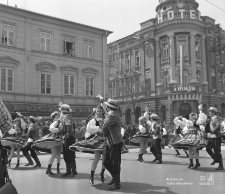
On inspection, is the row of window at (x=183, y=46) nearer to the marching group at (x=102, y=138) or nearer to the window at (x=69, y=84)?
the window at (x=69, y=84)

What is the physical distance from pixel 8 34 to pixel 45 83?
5.02 m

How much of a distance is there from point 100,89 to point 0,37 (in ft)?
34.3

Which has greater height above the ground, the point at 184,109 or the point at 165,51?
the point at 165,51

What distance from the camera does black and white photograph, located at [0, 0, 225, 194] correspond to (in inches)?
298

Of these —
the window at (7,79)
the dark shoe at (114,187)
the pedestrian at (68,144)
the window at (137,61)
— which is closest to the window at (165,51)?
the window at (137,61)

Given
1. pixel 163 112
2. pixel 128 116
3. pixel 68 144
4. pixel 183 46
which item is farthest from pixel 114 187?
pixel 128 116

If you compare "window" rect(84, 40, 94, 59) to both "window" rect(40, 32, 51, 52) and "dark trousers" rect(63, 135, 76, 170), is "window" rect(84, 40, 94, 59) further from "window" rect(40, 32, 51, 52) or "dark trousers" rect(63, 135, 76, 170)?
"dark trousers" rect(63, 135, 76, 170)

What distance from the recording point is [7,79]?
909 inches

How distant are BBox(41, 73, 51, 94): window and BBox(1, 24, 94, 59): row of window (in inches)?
87.9

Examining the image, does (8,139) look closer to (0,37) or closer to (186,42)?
(0,37)

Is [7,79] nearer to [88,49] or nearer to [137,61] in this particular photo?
[88,49]

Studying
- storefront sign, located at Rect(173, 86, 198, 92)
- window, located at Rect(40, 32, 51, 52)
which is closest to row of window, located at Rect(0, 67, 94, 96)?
window, located at Rect(40, 32, 51, 52)

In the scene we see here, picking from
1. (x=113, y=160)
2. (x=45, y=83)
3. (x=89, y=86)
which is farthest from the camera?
(x=89, y=86)

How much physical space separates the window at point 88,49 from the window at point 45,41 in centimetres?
372
